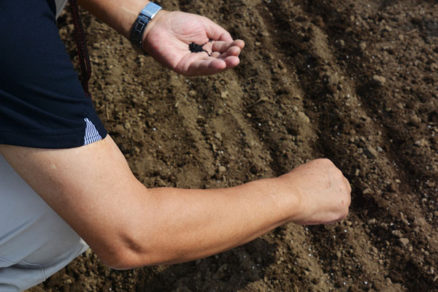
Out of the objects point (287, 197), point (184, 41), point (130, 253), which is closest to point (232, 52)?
point (184, 41)

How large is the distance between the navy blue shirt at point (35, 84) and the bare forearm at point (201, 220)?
0.29 meters

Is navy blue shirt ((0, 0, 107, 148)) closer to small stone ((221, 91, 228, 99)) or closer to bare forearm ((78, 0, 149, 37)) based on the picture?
bare forearm ((78, 0, 149, 37))

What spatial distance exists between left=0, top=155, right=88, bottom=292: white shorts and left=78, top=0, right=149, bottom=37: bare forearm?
70 cm

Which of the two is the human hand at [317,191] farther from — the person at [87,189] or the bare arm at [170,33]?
the bare arm at [170,33]

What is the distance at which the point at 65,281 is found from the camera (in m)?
1.80

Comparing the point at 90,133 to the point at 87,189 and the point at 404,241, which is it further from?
the point at 404,241

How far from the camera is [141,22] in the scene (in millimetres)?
1613

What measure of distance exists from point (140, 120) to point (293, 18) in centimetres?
101

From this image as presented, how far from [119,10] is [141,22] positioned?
0.09 meters

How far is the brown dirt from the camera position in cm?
180

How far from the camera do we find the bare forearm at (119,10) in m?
1.61

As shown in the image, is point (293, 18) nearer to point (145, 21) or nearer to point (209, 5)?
point (209, 5)

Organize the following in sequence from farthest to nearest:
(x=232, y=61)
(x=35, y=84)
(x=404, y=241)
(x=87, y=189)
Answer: (x=404, y=241)
(x=232, y=61)
(x=87, y=189)
(x=35, y=84)

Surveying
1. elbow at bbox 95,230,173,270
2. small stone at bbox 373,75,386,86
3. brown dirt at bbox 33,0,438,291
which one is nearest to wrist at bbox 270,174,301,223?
elbow at bbox 95,230,173,270
